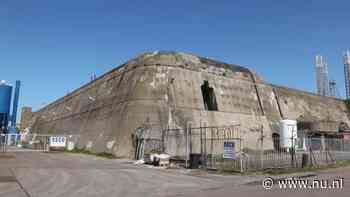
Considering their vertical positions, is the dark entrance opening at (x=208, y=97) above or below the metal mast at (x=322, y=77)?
below

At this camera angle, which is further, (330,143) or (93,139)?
(93,139)

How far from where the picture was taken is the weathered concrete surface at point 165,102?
31656mm

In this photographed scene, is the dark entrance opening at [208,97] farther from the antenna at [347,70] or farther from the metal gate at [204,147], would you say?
the antenna at [347,70]

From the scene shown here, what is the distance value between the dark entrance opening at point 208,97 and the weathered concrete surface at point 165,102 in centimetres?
56

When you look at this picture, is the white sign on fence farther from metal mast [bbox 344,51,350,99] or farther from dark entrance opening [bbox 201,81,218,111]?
metal mast [bbox 344,51,350,99]

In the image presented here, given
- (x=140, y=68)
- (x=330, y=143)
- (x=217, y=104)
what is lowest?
(x=330, y=143)

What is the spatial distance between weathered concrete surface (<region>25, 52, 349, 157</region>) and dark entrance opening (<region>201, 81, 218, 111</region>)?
1.82 feet

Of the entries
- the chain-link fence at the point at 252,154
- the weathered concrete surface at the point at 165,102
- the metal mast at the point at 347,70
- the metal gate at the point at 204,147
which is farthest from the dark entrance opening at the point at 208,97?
the metal mast at the point at 347,70

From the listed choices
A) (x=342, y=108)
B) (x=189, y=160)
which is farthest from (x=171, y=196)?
(x=342, y=108)

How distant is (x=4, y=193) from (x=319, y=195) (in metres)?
10.1

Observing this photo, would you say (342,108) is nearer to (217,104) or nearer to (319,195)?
(217,104)

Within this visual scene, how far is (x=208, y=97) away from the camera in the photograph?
38875 mm

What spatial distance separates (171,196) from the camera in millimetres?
9734

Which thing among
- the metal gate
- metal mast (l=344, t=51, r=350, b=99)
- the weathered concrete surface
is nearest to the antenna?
metal mast (l=344, t=51, r=350, b=99)
